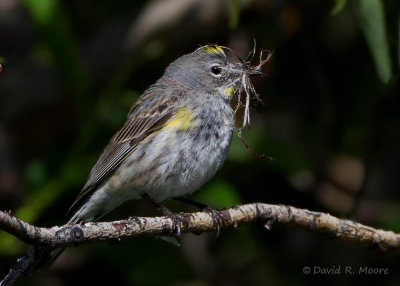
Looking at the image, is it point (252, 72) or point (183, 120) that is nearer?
point (183, 120)

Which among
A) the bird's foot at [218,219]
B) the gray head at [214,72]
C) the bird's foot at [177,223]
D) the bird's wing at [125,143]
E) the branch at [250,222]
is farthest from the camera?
the gray head at [214,72]

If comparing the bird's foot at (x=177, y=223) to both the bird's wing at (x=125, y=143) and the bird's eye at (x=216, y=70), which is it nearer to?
the bird's wing at (x=125, y=143)

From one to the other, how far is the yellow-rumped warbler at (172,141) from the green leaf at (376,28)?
1.00m

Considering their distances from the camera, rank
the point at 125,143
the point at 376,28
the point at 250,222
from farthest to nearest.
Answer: the point at 125,143, the point at 250,222, the point at 376,28

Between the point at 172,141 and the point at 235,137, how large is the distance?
2.97 feet

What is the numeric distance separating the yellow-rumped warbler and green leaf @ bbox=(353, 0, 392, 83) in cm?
100

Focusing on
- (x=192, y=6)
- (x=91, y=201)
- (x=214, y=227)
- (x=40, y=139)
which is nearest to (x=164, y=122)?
(x=91, y=201)

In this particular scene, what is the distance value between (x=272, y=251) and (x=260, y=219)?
6.80 ft

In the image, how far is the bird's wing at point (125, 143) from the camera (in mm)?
5004

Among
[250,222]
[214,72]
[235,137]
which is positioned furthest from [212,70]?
[250,222]

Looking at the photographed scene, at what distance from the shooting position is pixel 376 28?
3.88m
